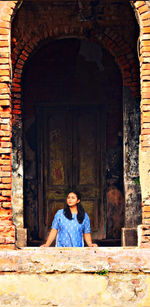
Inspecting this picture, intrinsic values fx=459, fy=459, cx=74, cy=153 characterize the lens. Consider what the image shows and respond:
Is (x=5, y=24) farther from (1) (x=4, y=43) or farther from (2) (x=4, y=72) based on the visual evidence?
(2) (x=4, y=72)

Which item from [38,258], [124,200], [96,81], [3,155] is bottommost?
[38,258]

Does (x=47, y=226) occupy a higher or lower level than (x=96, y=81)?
lower

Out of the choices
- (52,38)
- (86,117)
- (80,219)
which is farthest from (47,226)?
(52,38)

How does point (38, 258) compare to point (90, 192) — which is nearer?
point (38, 258)

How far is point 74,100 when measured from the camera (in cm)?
830

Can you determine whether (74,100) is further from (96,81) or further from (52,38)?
(52,38)

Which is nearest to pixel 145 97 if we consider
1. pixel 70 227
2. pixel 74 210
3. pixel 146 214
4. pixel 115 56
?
pixel 146 214

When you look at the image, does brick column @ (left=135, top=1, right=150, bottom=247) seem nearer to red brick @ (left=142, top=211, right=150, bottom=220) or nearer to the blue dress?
red brick @ (left=142, top=211, right=150, bottom=220)

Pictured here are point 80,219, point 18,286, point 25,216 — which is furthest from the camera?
point 25,216

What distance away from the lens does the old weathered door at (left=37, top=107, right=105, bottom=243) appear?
8.27 meters

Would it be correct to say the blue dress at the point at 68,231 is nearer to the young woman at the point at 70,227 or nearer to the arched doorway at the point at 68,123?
the young woman at the point at 70,227

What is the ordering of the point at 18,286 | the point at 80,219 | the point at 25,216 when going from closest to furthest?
1. the point at 18,286
2. the point at 80,219
3. the point at 25,216

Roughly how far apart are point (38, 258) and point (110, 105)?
410cm

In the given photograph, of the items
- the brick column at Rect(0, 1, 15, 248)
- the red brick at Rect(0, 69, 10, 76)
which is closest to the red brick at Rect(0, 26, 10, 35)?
the brick column at Rect(0, 1, 15, 248)
